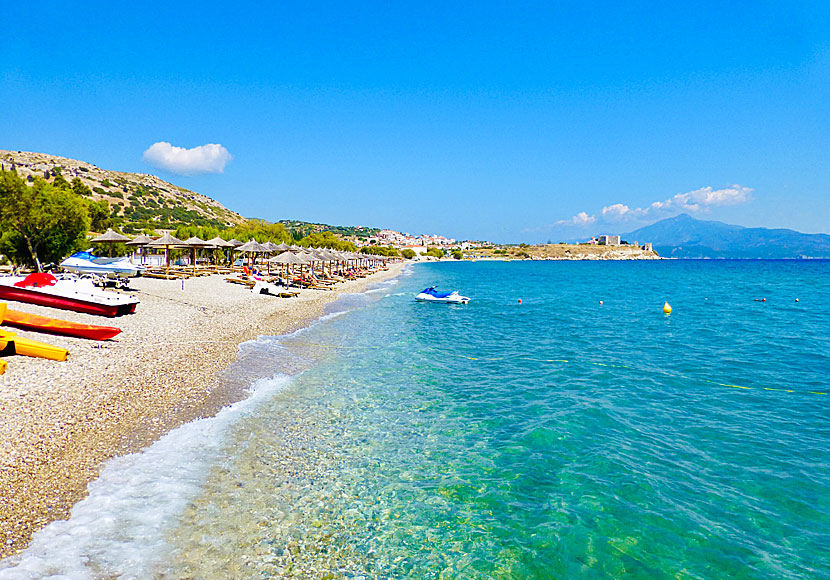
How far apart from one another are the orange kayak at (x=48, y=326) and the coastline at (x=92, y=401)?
10.4 inches

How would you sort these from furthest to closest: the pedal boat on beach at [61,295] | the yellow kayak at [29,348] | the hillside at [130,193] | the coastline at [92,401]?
the hillside at [130,193] → the pedal boat on beach at [61,295] → the yellow kayak at [29,348] → the coastline at [92,401]

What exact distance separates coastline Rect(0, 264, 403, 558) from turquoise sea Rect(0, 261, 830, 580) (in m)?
0.41

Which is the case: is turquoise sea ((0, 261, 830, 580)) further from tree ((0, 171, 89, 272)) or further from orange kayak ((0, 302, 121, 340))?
tree ((0, 171, 89, 272))

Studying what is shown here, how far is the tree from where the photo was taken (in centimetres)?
2391

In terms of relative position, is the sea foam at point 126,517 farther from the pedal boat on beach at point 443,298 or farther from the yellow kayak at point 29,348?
the pedal boat on beach at point 443,298

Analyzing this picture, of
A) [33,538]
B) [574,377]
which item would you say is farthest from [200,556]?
[574,377]

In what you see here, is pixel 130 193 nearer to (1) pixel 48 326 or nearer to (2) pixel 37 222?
(2) pixel 37 222

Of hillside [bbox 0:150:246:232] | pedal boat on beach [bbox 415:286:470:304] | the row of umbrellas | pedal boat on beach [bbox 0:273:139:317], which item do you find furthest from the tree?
hillside [bbox 0:150:246:232]

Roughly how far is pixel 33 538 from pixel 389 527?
13.1ft

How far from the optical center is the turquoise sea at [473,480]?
4.97 m

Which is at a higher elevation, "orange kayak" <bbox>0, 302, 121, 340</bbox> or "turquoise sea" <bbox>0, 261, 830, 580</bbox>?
"orange kayak" <bbox>0, 302, 121, 340</bbox>

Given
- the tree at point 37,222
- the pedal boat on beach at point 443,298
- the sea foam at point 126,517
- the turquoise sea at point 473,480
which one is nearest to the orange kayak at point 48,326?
the turquoise sea at point 473,480

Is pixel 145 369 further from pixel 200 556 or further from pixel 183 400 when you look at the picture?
pixel 200 556

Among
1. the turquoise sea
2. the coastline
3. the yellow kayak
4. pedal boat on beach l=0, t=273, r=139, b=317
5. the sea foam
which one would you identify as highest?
pedal boat on beach l=0, t=273, r=139, b=317
